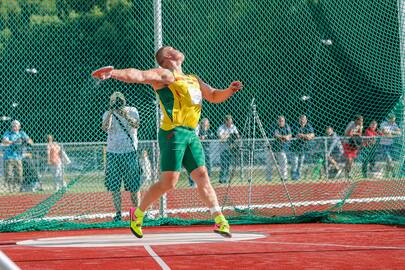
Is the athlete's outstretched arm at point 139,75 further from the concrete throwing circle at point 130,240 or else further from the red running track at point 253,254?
the concrete throwing circle at point 130,240

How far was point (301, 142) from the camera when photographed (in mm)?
18812

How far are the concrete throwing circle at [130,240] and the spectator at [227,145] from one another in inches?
222

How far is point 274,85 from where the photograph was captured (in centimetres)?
1638

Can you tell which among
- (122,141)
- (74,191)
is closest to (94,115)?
(74,191)

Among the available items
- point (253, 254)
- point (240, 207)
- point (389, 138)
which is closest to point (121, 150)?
point (240, 207)

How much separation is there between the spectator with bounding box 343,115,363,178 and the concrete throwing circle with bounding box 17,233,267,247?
336 inches

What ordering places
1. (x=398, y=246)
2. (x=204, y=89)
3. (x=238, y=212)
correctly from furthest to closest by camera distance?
(x=238, y=212), (x=204, y=89), (x=398, y=246)

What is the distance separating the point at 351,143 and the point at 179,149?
11.0 meters

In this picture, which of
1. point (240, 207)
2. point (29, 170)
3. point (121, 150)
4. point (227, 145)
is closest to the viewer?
point (121, 150)

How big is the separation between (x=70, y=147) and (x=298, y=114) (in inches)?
219

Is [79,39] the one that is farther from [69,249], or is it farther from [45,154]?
[69,249]

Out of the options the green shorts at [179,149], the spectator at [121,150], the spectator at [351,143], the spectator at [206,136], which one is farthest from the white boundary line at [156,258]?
the spectator at [351,143]

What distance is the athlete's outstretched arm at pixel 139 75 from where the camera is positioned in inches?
301

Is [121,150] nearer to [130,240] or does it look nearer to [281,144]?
[130,240]
